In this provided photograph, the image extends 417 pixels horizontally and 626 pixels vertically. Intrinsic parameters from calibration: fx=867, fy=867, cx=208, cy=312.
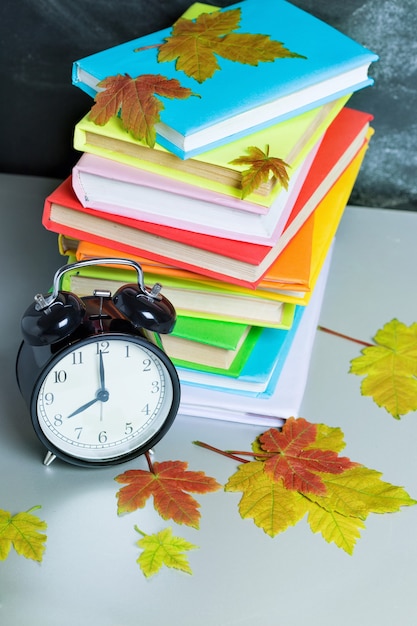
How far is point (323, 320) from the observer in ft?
4.07

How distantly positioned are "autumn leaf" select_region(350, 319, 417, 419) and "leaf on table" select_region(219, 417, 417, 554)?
99mm

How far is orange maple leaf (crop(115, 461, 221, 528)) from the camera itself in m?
0.93

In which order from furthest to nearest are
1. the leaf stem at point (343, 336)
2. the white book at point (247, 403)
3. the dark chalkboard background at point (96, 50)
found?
the dark chalkboard background at point (96, 50)
the leaf stem at point (343, 336)
the white book at point (247, 403)

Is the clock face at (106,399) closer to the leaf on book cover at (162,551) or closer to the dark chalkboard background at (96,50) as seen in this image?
the leaf on book cover at (162,551)

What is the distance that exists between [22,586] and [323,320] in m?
0.59

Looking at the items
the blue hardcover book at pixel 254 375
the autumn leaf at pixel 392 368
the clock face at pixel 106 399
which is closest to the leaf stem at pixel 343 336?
the autumn leaf at pixel 392 368

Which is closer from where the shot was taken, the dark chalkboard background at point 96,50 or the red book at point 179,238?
the red book at point 179,238

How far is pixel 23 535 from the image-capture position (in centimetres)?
89

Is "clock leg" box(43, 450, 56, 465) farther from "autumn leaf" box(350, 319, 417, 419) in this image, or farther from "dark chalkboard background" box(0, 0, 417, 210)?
"dark chalkboard background" box(0, 0, 417, 210)

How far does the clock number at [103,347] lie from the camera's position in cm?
90

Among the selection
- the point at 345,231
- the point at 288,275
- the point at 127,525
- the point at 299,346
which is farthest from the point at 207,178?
the point at 345,231

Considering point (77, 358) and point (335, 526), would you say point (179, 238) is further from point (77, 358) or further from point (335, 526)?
point (335, 526)

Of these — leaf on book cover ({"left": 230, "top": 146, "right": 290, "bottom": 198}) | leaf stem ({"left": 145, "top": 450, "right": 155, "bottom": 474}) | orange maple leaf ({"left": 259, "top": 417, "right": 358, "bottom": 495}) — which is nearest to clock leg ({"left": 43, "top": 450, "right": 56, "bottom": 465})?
leaf stem ({"left": 145, "top": 450, "right": 155, "bottom": 474})

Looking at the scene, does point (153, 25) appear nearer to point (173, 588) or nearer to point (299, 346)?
point (299, 346)
